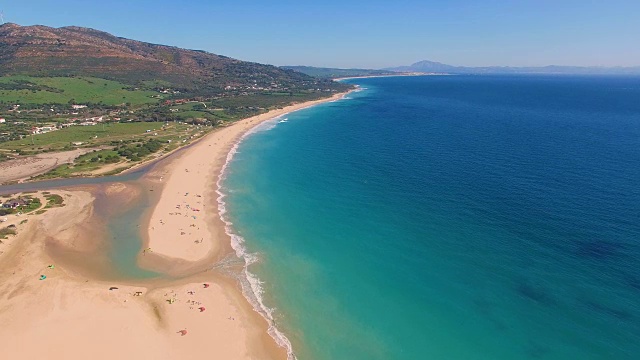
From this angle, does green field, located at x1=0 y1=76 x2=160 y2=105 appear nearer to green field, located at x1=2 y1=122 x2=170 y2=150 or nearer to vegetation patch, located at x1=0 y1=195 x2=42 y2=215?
green field, located at x1=2 y1=122 x2=170 y2=150


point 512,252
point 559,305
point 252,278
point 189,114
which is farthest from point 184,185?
point 189,114

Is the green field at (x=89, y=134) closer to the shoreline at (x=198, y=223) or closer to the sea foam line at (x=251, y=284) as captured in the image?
the shoreline at (x=198, y=223)

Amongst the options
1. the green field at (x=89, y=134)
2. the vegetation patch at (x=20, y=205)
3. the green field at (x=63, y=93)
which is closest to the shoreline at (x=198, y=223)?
the vegetation patch at (x=20, y=205)

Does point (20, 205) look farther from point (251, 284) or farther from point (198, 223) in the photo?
point (251, 284)


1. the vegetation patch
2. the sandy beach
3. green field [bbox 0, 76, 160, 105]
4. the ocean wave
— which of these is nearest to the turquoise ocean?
the ocean wave

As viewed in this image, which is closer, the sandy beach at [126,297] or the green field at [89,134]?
the sandy beach at [126,297]

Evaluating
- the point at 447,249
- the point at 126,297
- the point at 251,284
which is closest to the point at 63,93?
the point at 126,297

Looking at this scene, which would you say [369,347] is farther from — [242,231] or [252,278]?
[242,231]
